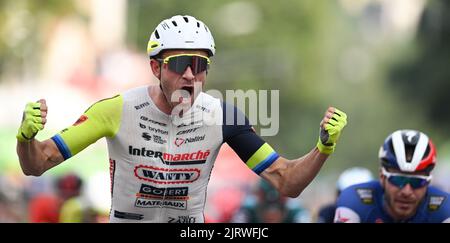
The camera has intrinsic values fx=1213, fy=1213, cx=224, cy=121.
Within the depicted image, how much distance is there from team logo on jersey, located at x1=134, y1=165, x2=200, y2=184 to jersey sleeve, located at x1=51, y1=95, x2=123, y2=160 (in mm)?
332

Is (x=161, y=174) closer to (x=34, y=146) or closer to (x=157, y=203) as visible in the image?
(x=157, y=203)

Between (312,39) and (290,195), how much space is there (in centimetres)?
5465

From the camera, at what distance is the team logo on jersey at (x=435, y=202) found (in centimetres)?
1013

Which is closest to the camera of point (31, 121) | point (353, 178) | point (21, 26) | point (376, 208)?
point (31, 121)

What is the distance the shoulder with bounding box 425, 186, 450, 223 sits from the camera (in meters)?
10.1

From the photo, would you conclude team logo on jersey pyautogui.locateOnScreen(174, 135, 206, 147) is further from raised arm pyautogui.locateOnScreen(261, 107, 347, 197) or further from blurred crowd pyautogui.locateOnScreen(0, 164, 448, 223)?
blurred crowd pyautogui.locateOnScreen(0, 164, 448, 223)

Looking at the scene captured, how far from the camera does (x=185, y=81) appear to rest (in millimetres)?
8602

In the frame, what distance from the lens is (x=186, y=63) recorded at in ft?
28.2

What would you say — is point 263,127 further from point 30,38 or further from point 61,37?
point 61,37

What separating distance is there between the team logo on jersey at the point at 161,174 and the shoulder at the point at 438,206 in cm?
242

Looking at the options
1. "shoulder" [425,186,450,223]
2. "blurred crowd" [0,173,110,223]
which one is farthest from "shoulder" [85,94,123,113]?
"blurred crowd" [0,173,110,223]

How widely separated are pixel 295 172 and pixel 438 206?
198cm

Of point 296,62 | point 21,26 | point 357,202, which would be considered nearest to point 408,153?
point 357,202
